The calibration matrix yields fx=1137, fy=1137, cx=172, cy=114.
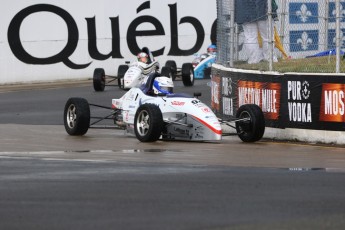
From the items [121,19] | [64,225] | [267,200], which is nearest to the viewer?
[64,225]

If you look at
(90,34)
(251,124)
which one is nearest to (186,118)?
(251,124)

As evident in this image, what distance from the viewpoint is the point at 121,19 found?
39.3m

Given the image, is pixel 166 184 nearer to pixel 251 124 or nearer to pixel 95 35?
pixel 251 124

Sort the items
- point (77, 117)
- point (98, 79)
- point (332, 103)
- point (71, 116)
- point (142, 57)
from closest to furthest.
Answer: point (332, 103) < point (77, 117) < point (71, 116) < point (142, 57) < point (98, 79)

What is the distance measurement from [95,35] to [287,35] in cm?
1974

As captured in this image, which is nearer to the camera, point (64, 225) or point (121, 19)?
point (64, 225)

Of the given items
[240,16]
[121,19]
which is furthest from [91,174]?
[121,19]

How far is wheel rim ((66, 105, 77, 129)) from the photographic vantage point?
66.8ft

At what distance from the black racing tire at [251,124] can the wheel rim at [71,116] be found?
3308 millimetres

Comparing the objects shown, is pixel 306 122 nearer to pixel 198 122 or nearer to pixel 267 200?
pixel 198 122

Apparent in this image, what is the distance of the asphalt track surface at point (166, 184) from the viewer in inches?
385

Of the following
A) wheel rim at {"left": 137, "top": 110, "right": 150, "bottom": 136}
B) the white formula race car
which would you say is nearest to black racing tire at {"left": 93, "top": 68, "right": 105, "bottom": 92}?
the white formula race car

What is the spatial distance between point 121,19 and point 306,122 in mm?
21711

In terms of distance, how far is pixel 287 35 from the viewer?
19438 millimetres
